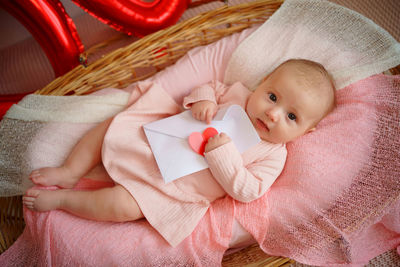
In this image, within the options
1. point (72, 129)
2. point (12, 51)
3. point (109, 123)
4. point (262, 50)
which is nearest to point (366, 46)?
point (262, 50)

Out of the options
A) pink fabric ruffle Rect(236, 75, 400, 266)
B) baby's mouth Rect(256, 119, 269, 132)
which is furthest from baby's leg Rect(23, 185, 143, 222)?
baby's mouth Rect(256, 119, 269, 132)

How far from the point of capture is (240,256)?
1011 millimetres

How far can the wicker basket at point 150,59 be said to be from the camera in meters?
1.07

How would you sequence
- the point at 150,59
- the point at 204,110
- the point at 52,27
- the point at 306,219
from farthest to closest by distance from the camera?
the point at 150,59
the point at 52,27
the point at 204,110
the point at 306,219

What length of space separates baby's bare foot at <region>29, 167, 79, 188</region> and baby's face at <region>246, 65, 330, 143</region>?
2.29 feet

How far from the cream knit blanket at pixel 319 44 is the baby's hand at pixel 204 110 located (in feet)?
0.78

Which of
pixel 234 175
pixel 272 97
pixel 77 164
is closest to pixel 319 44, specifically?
pixel 272 97

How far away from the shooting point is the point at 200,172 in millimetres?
972

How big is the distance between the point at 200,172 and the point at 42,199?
535 millimetres

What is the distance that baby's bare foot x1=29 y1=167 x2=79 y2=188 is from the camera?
0.99 metres

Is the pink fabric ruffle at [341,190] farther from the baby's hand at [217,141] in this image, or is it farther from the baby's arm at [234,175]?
the baby's hand at [217,141]

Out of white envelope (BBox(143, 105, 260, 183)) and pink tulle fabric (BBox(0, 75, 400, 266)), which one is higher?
white envelope (BBox(143, 105, 260, 183))

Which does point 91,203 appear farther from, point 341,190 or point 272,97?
point 341,190

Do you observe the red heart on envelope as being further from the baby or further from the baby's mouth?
the baby's mouth
